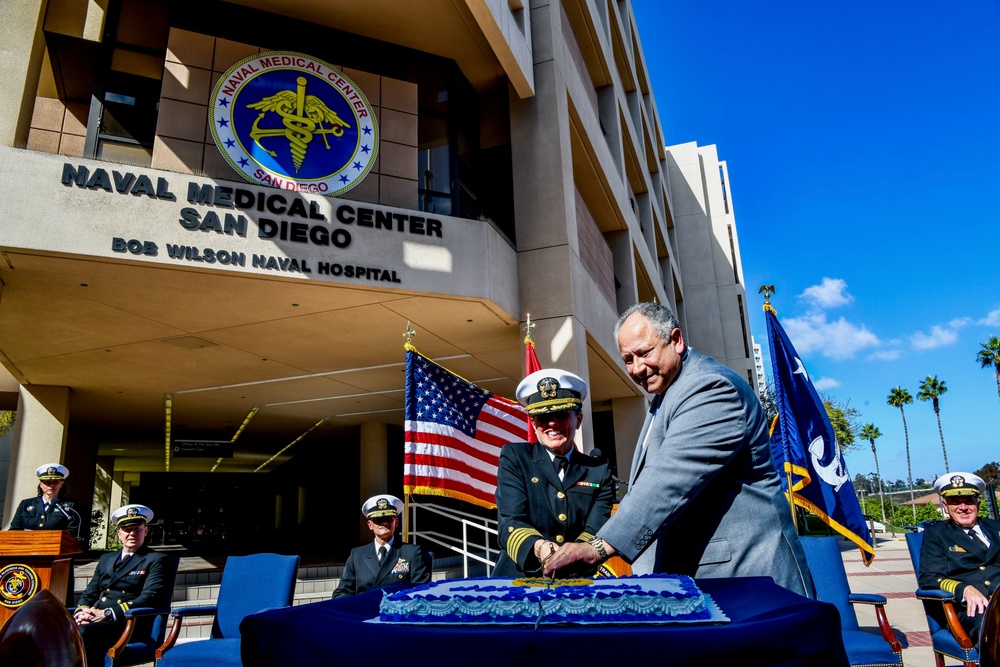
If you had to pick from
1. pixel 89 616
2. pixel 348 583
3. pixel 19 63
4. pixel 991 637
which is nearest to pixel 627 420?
pixel 348 583

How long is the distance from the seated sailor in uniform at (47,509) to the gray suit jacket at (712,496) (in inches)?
315

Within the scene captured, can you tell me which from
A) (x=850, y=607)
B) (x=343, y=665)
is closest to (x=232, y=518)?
(x=850, y=607)

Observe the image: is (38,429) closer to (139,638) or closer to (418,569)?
(139,638)

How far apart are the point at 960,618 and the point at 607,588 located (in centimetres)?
439

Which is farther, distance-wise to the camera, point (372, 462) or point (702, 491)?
point (372, 462)

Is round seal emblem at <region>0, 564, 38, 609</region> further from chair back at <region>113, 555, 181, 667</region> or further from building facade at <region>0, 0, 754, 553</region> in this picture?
building facade at <region>0, 0, 754, 553</region>

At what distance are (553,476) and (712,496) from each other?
4.83ft

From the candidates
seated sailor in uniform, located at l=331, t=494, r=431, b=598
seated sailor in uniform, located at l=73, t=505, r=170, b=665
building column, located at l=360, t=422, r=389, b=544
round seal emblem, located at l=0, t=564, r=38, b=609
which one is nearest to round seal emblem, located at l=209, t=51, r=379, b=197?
seated sailor in uniform, located at l=73, t=505, r=170, b=665

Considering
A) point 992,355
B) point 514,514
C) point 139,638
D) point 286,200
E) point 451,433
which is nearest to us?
point 514,514

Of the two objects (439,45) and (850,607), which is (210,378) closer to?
(439,45)

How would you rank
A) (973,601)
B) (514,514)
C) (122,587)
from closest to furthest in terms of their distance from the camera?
(514,514) → (973,601) → (122,587)

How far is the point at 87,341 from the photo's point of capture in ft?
32.0

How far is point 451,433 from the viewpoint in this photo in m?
6.73

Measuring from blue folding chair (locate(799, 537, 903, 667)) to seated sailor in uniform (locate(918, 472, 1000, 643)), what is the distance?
1.73ft
